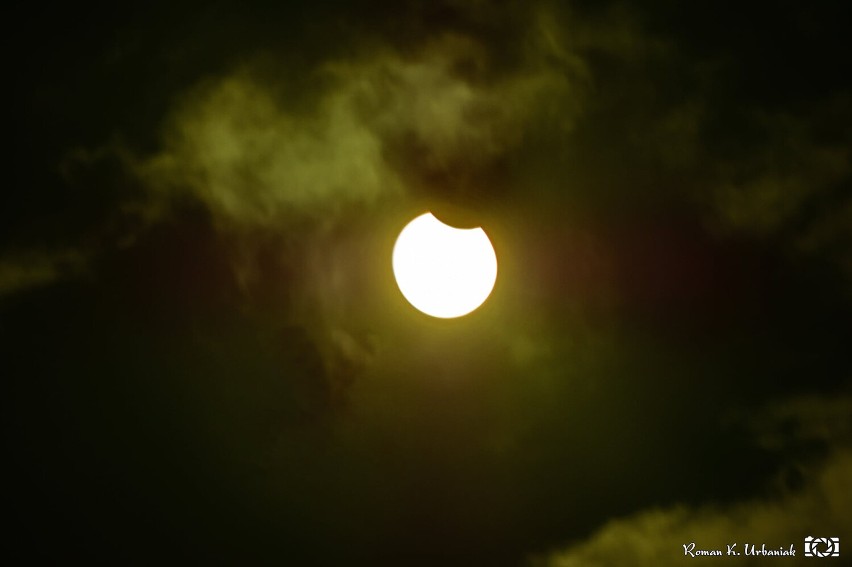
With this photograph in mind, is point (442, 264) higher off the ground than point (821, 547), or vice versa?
point (442, 264)

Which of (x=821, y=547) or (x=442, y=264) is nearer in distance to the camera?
(x=442, y=264)

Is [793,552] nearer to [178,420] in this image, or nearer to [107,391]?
[178,420]

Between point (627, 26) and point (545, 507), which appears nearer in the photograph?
point (627, 26)

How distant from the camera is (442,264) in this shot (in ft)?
24.4

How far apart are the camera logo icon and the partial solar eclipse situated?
5.23m

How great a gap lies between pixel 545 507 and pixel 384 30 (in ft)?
19.1

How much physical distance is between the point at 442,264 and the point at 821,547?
19.5ft

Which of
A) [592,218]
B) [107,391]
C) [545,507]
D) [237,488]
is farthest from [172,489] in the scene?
[592,218]

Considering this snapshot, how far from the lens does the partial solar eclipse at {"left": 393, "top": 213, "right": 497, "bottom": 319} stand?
7.50m

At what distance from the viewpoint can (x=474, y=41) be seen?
782 centimetres

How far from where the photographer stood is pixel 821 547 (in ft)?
31.4

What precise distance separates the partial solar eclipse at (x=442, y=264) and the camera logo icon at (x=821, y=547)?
17.2 ft

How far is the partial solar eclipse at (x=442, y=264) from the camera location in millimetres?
7496

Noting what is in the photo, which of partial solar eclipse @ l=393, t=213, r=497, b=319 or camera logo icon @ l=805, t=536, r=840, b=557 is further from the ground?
partial solar eclipse @ l=393, t=213, r=497, b=319
